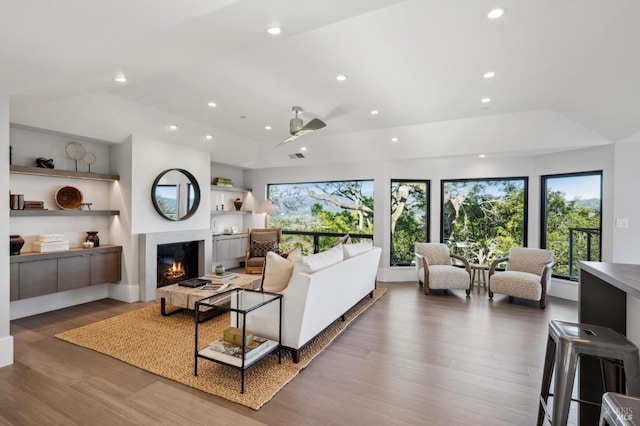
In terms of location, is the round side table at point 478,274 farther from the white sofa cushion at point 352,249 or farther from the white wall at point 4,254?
the white wall at point 4,254

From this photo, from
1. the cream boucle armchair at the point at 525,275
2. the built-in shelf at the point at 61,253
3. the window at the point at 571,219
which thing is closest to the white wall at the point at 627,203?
the window at the point at 571,219

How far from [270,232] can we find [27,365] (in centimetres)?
465

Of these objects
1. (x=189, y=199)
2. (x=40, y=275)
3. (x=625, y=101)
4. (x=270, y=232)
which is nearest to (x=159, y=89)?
(x=189, y=199)

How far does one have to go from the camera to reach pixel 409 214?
6.68m

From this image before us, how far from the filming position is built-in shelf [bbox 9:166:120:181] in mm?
3887

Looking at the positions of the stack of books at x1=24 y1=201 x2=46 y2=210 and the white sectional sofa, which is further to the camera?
the stack of books at x1=24 y1=201 x2=46 y2=210

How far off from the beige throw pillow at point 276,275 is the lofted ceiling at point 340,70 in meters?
1.93

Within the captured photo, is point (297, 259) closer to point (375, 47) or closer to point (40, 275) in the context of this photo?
point (375, 47)

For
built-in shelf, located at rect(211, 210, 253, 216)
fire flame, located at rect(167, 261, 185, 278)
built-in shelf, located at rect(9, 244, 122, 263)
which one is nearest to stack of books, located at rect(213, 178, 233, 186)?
built-in shelf, located at rect(211, 210, 253, 216)

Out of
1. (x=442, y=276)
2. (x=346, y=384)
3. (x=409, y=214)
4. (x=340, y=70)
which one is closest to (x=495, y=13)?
(x=340, y=70)

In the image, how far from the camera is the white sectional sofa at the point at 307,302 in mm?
2939

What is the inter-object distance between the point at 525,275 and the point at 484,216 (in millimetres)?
1598

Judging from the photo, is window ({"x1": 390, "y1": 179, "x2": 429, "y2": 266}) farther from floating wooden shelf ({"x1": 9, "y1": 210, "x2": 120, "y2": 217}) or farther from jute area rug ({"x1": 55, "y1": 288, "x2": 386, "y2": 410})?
floating wooden shelf ({"x1": 9, "y1": 210, "x2": 120, "y2": 217})

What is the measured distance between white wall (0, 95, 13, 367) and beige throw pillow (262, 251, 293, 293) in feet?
7.57
